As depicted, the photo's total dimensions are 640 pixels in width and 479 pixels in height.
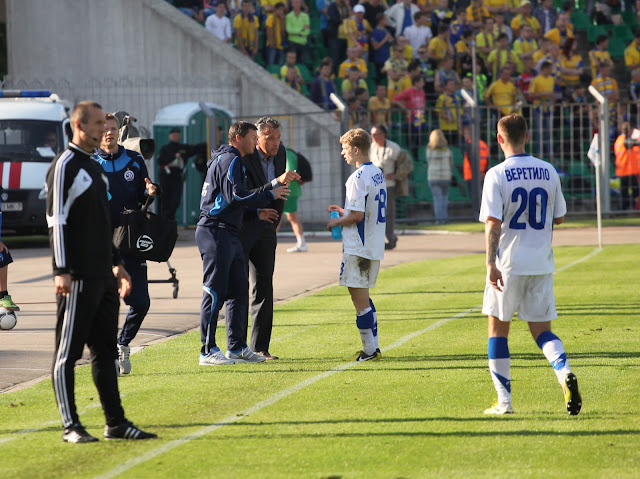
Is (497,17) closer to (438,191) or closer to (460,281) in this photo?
(438,191)

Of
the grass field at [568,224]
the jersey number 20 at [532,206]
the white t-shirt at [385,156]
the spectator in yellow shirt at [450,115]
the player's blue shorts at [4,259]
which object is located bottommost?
the grass field at [568,224]

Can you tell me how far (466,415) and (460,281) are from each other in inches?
328

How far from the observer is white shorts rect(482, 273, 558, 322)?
A: 23.3ft

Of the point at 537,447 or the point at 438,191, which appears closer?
the point at 537,447

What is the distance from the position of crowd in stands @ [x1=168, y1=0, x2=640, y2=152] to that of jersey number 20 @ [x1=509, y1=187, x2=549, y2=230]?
18368 millimetres

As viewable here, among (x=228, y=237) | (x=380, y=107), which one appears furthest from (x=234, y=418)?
(x=380, y=107)

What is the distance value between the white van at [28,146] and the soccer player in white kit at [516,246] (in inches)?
601

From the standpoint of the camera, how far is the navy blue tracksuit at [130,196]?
9016 mm

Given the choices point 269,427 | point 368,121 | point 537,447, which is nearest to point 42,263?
point 368,121

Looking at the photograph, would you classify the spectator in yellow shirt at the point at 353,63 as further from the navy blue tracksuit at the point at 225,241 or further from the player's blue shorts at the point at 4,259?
the navy blue tracksuit at the point at 225,241

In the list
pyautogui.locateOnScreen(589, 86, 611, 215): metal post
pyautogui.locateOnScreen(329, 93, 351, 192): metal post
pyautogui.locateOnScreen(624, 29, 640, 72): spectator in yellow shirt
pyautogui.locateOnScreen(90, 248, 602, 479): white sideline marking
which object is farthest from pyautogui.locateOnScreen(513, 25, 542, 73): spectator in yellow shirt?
pyautogui.locateOnScreen(90, 248, 602, 479): white sideline marking

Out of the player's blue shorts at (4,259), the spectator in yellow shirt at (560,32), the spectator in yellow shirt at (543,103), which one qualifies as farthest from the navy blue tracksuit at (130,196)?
the spectator in yellow shirt at (560,32)

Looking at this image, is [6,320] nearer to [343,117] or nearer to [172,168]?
[172,168]

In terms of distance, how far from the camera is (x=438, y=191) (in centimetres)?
2511
